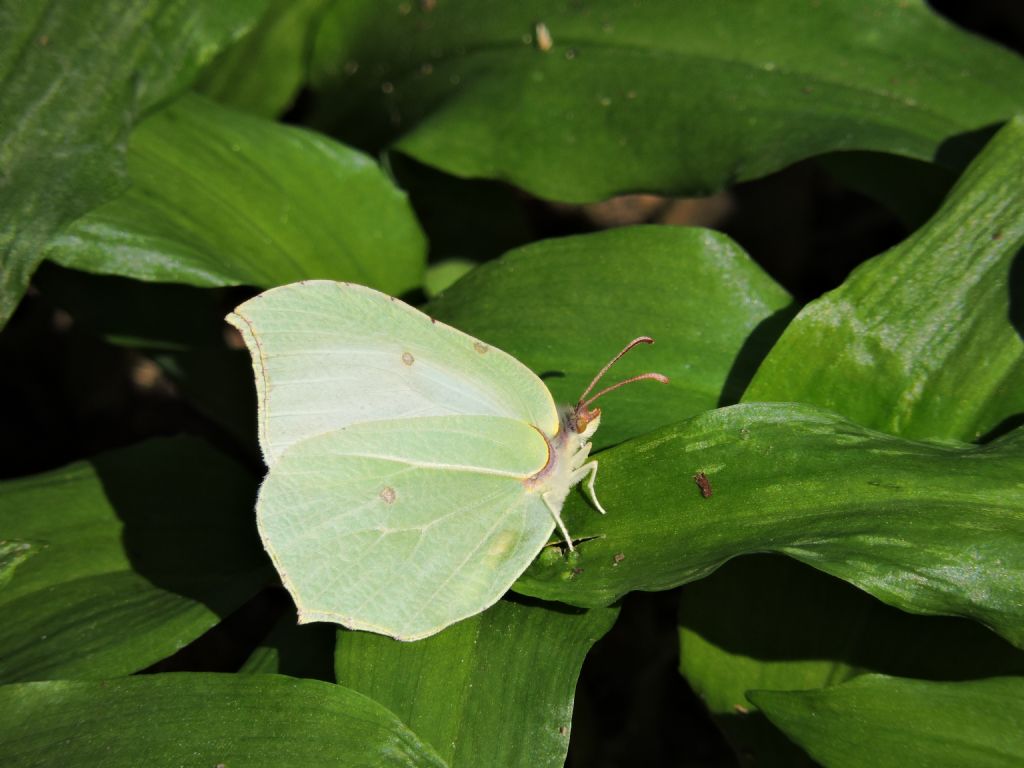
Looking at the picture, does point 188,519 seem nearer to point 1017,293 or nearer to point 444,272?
point 444,272

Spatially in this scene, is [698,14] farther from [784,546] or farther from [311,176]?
[784,546]

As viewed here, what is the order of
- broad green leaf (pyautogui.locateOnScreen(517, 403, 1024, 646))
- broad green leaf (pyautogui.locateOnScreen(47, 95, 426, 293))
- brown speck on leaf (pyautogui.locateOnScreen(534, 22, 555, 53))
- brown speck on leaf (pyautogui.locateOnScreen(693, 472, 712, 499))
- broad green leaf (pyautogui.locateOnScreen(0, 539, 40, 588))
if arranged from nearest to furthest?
1. broad green leaf (pyautogui.locateOnScreen(517, 403, 1024, 646))
2. brown speck on leaf (pyautogui.locateOnScreen(693, 472, 712, 499))
3. broad green leaf (pyautogui.locateOnScreen(0, 539, 40, 588))
4. broad green leaf (pyautogui.locateOnScreen(47, 95, 426, 293))
5. brown speck on leaf (pyautogui.locateOnScreen(534, 22, 555, 53))

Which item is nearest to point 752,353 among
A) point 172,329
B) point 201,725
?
point 201,725

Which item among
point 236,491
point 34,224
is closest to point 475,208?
point 236,491

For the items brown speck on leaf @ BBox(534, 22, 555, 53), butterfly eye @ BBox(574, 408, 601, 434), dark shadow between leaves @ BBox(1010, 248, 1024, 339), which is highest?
brown speck on leaf @ BBox(534, 22, 555, 53)

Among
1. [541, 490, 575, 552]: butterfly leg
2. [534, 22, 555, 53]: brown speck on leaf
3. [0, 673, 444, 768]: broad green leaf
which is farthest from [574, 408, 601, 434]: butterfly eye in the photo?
[534, 22, 555, 53]: brown speck on leaf

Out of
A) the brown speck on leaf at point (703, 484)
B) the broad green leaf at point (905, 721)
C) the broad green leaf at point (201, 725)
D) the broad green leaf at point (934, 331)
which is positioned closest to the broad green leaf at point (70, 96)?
the broad green leaf at point (201, 725)

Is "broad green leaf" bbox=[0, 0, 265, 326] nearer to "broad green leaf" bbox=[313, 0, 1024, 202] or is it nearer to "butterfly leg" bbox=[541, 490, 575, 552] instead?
"broad green leaf" bbox=[313, 0, 1024, 202]
